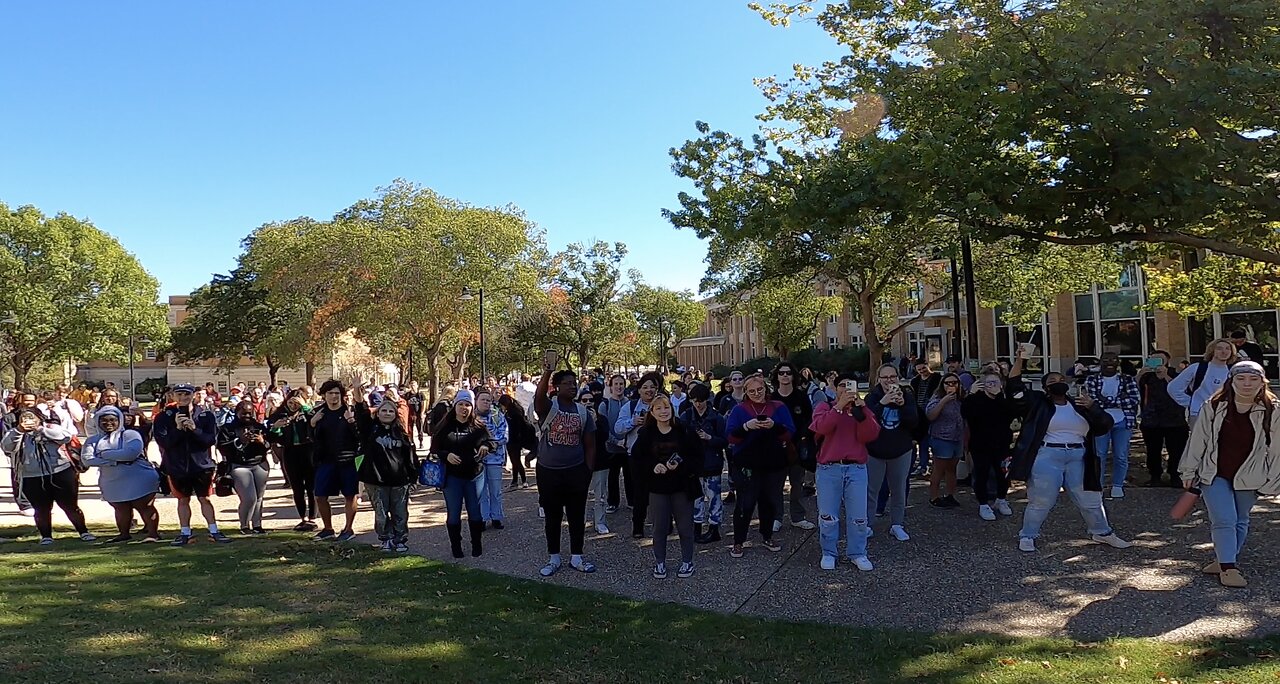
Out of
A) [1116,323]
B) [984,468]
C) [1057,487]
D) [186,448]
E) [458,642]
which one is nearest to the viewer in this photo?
[458,642]

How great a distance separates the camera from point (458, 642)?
17.0 feet

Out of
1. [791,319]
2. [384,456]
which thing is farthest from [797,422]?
[791,319]

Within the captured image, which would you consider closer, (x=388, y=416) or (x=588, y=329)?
(x=388, y=416)

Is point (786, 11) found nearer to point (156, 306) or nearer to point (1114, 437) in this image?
point (1114, 437)

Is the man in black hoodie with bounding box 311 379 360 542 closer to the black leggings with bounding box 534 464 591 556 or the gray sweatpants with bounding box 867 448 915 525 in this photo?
the black leggings with bounding box 534 464 591 556

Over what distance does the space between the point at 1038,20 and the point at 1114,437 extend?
4.57 metres

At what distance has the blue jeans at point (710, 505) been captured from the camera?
307 inches

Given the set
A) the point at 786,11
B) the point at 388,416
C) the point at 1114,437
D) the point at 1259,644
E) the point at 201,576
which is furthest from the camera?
the point at 786,11

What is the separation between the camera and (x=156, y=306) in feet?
143

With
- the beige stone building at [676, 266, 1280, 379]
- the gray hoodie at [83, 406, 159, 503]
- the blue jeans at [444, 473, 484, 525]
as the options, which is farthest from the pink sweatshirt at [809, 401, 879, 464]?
the beige stone building at [676, 266, 1280, 379]

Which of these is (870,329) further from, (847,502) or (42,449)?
(42,449)

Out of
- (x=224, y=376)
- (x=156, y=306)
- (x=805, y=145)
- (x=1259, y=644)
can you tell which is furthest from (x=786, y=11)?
(x=224, y=376)

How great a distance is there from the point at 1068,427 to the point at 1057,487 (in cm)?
49

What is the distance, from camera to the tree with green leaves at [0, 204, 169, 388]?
121 ft
